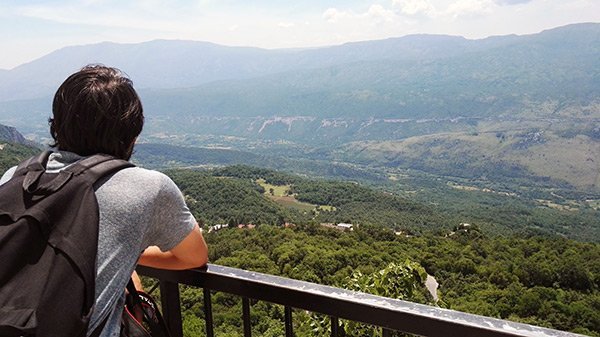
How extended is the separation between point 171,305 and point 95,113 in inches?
35.8

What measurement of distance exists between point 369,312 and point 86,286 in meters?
0.76

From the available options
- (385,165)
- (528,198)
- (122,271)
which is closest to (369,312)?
(122,271)

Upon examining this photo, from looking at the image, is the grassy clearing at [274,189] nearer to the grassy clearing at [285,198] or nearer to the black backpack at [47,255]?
the grassy clearing at [285,198]

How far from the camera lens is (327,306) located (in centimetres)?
144

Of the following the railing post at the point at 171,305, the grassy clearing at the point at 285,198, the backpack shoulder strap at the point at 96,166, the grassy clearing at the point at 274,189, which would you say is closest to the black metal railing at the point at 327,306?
the railing post at the point at 171,305

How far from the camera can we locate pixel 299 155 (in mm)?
168625

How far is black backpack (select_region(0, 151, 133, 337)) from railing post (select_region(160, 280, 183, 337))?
2.35 feet

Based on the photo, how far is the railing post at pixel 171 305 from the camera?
184 cm

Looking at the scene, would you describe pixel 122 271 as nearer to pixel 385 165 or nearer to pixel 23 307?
pixel 23 307

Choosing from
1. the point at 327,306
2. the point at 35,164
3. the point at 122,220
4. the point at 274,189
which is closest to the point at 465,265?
the point at 327,306

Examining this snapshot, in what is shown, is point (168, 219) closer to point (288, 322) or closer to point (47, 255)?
point (47, 255)

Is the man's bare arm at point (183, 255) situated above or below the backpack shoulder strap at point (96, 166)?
below

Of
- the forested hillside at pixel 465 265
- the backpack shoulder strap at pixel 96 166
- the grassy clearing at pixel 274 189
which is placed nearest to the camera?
the backpack shoulder strap at pixel 96 166

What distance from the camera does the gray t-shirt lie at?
3.98ft
